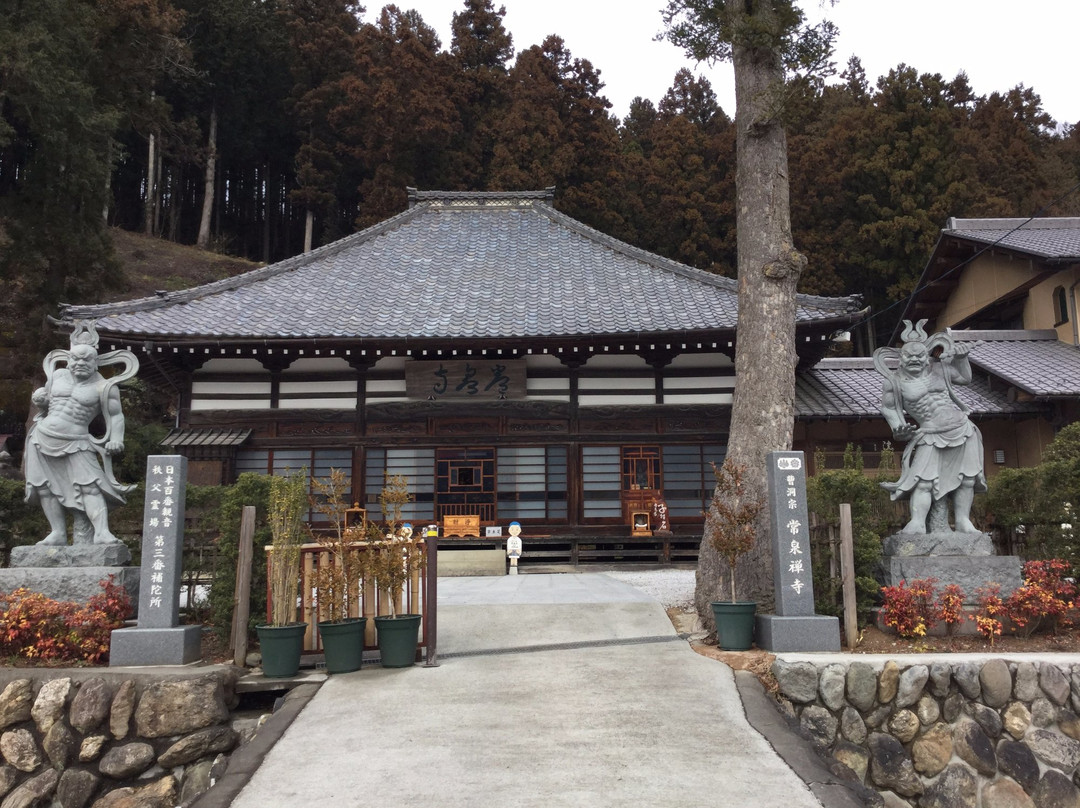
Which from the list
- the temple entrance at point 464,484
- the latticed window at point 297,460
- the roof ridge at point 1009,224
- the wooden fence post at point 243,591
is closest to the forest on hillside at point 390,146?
the roof ridge at point 1009,224

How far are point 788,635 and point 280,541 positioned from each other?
4.44 m

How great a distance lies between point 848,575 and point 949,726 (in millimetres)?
1471

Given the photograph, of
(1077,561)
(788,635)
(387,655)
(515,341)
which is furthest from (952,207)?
(387,655)

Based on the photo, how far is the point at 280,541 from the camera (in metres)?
6.88

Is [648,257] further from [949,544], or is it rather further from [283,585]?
[283,585]

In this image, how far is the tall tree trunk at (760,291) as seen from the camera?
838 cm

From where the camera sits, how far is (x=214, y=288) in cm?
1611

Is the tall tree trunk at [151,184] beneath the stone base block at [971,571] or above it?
above

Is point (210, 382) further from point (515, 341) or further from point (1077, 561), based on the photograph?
point (1077, 561)

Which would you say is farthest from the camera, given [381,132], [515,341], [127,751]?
[381,132]

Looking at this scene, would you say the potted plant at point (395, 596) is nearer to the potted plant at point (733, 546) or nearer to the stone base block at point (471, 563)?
the potted plant at point (733, 546)

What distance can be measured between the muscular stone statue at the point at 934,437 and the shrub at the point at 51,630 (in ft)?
23.8

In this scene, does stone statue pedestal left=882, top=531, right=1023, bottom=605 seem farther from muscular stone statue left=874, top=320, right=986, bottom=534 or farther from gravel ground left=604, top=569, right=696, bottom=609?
gravel ground left=604, top=569, right=696, bottom=609

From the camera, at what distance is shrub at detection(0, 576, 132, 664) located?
6.71 metres
